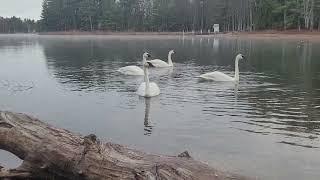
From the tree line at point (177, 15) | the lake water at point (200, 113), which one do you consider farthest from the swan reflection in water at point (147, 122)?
the tree line at point (177, 15)

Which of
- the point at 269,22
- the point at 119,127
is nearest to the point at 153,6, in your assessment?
the point at 269,22

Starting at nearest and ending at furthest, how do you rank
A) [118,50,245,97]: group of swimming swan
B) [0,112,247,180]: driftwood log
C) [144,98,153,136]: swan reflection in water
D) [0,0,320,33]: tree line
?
[0,112,247,180]: driftwood log, [144,98,153,136]: swan reflection in water, [118,50,245,97]: group of swimming swan, [0,0,320,33]: tree line

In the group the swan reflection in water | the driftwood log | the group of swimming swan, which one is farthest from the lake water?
the driftwood log

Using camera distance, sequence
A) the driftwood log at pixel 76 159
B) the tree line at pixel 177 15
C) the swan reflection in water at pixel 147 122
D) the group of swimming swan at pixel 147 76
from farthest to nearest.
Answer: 1. the tree line at pixel 177 15
2. the group of swimming swan at pixel 147 76
3. the swan reflection in water at pixel 147 122
4. the driftwood log at pixel 76 159

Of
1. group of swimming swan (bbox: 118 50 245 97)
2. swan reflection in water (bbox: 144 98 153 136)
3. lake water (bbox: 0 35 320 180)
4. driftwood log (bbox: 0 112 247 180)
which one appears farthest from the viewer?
group of swimming swan (bbox: 118 50 245 97)

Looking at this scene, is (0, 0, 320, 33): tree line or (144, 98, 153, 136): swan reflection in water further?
(0, 0, 320, 33): tree line

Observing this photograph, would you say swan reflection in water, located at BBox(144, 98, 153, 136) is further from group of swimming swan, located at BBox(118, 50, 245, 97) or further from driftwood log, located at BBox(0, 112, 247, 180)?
driftwood log, located at BBox(0, 112, 247, 180)

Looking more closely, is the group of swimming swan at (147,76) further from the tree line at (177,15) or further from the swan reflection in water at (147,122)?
the tree line at (177,15)

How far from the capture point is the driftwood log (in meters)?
7.20

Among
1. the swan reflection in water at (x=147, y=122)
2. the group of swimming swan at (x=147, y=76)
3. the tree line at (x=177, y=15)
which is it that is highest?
the tree line at (x=177, y=15)

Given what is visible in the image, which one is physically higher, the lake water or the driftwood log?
the driftwood log

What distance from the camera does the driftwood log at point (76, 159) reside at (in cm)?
720

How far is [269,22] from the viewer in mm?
109812

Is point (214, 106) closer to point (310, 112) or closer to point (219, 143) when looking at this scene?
point (310, 112)
